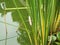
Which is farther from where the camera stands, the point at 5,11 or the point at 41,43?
the point at 5,11

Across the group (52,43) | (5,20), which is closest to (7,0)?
(5,20)

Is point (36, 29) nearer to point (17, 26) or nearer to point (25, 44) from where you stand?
point (25, 44)

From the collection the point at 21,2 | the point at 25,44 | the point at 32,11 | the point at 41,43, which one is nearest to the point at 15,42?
the point at 25,44

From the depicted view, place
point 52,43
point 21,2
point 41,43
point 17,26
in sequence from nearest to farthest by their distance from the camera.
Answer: point 41,43
point 52,43
point 17,26
point 21,2

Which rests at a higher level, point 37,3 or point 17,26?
point 37,3

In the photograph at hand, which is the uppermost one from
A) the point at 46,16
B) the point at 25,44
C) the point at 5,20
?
the point at 46,16

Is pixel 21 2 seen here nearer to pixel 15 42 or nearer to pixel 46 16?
pixel 15 42

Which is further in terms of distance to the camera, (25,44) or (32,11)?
(25,44)

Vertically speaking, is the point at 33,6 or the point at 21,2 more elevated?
the point at 33,6

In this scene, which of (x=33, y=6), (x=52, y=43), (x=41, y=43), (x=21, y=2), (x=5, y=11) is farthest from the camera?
(x=21, y=2)
